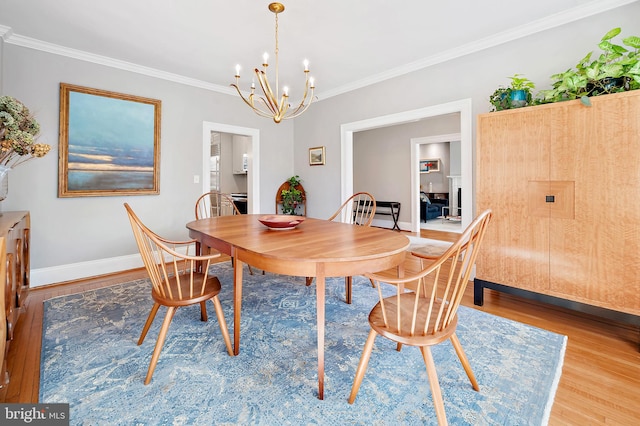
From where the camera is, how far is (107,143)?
357 cm

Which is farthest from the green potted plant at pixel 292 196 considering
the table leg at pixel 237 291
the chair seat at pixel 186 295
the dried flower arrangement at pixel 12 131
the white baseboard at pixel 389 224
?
the dried flower arrangement at pixel 12 131

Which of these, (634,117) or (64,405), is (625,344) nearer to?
(634,117)

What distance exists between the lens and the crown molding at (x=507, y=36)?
98.3 inches

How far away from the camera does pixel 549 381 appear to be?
1.61 meters

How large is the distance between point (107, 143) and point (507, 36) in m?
4.52

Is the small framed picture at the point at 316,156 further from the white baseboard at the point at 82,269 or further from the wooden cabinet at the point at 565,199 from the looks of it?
the white baseboard at the point at 82,269

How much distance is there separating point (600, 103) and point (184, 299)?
3.01m

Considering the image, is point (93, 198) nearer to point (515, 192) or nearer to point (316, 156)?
point (316, 156)

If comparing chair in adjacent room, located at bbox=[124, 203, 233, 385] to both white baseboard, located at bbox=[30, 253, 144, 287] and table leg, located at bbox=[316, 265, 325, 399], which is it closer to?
table leg, located at bbox=[316, 265, 325, 399]

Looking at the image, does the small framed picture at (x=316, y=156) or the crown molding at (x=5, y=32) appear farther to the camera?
the small framed picture at (x=316, y=156)

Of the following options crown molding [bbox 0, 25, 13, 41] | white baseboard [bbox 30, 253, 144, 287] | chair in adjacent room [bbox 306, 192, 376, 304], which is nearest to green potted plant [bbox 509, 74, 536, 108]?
chair in adjacent room [bbox 306, 192, 376, 304]

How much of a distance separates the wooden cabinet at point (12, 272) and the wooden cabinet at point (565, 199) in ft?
10.8

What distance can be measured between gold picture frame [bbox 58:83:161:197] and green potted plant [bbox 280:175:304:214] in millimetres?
1986

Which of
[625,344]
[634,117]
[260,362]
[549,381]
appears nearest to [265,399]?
[260,362]
